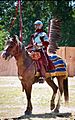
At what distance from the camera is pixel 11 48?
957 centimetres

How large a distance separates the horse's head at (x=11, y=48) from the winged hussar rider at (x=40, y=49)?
0.48m

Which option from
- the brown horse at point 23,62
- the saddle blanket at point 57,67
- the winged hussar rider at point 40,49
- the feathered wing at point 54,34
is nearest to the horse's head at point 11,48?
the brown horse at point 23,62

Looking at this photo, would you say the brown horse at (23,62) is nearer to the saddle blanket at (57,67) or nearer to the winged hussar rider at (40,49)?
the winged hussar rider at (40,49)

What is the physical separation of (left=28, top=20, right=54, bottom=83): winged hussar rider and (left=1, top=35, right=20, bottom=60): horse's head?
477 millimetres

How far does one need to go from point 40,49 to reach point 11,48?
737 millimetres

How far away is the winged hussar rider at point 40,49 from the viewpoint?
9.91 meters

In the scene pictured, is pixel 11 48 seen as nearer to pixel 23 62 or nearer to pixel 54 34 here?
pixel 23 62

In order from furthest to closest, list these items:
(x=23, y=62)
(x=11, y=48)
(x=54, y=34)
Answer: (x=54, y=34) → (x=23, y=62) → (x=11, y=48)

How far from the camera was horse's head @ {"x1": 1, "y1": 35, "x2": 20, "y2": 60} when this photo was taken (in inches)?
374

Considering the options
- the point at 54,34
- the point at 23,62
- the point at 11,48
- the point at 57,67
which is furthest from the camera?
the point at 54,34

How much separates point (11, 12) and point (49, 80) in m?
36.2

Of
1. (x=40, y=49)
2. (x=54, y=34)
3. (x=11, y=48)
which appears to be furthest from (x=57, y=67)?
(x=11, y=48)

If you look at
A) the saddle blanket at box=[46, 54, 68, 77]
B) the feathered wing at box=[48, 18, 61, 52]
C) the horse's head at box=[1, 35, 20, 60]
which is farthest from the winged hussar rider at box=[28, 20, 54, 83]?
the feathered wing at box=[48, 18, 61, 52]

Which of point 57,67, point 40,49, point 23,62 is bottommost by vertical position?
point 57,67
